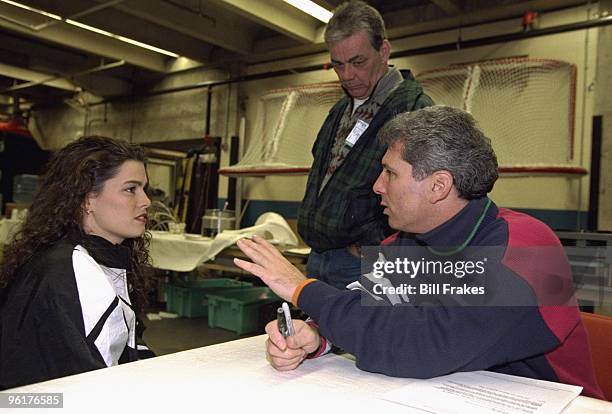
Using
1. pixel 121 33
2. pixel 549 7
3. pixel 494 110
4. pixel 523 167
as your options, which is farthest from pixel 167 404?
pixel 121 33

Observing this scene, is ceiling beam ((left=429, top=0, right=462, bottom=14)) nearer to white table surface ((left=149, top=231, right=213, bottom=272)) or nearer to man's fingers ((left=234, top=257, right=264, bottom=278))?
white table surface ((left=149, top=231, right=213, bottom=272))

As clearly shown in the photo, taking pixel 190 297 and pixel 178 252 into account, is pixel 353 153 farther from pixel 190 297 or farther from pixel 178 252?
pixel 190 297

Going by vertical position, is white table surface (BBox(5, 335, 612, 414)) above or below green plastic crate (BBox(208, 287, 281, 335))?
above

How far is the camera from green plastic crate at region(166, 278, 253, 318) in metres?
4.74

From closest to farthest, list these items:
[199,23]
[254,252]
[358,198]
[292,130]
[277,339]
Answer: [277,339], [254,252], [358,198], [292,130], [199,23]

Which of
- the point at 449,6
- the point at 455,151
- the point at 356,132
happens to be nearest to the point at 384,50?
the point at 356,132

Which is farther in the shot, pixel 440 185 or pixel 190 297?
pixel 190 297

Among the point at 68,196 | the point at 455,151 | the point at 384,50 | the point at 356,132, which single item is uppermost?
the point at 384,50

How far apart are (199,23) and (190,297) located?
10.1 feet

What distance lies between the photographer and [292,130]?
203 inches

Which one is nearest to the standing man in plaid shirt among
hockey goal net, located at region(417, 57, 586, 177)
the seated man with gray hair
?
the seated man with gray hair

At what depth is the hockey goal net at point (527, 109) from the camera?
369cm

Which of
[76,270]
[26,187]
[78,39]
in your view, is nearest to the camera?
[76,270]

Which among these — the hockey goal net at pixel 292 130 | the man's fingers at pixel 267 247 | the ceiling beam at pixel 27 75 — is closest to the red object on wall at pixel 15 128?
the ceiling beam at pixel 27 75
